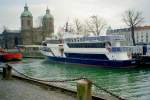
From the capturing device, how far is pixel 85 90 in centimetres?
844

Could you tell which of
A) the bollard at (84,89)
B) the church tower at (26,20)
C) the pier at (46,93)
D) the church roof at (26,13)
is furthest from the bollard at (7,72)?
the church roof at (26,13)

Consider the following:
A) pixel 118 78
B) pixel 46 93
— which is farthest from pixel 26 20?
pixel 46 93

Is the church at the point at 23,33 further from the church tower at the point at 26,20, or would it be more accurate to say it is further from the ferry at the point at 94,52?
the ferry at the point at 94,52

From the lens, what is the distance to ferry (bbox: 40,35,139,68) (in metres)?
36.3

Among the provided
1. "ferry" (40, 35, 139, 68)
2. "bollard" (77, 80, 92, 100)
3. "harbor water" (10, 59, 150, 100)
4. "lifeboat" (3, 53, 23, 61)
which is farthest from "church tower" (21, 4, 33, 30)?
"bollard" (77, 80, 92, 100)

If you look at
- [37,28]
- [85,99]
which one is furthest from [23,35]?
[85,99]

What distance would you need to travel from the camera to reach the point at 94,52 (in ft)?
127

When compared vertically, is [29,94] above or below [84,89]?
below

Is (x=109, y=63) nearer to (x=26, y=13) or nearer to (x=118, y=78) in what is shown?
(x=118, y=78)

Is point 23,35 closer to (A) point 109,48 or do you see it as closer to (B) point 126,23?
(B) point 126,23

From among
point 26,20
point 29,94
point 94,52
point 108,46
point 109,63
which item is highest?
point 26,20

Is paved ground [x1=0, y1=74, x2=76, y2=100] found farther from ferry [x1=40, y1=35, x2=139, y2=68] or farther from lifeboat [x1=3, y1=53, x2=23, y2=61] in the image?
lifeboat [x1=3, y1=53, x2=23, y2=61]

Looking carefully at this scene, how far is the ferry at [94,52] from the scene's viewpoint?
36281mm

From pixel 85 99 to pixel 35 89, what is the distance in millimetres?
5185
